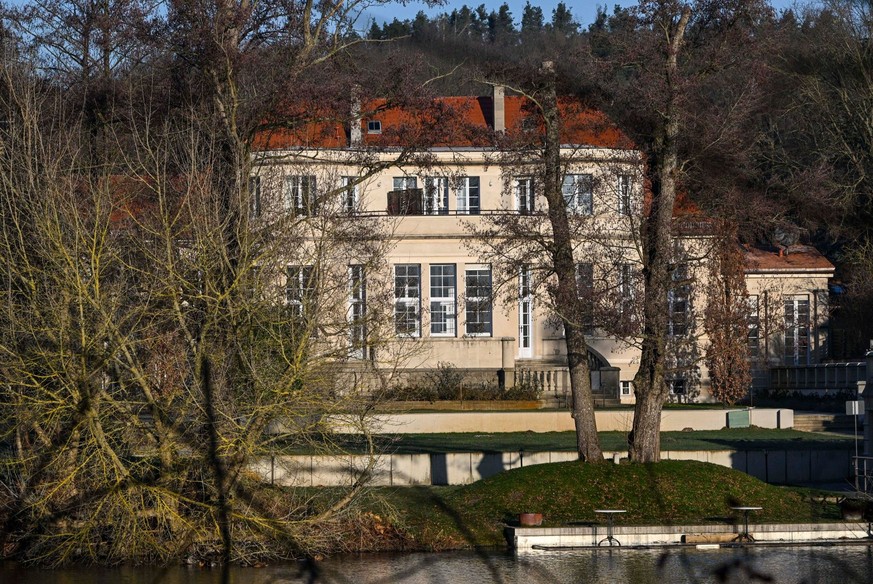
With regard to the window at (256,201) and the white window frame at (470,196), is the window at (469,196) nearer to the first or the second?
the white window frame at (470,196)

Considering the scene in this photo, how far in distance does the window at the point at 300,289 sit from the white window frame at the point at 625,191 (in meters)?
6.11

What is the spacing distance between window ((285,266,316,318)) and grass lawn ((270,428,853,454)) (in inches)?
157

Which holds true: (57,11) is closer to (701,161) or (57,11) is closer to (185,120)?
(185,120)

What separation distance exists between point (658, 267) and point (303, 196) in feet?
24.1

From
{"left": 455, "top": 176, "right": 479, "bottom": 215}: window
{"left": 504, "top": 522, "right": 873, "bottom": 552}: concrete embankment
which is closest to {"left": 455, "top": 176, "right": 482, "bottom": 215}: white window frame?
{"left": 455, "top": 176, "right": 479, "bottom": 215}: window

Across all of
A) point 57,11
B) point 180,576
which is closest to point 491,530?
point 180,576

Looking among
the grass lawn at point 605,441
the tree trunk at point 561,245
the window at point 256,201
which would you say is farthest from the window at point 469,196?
the tree trunk at point 561,245

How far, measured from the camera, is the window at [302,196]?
2527 cm

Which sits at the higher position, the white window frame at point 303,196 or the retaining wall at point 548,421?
the white window frame at point 303,196

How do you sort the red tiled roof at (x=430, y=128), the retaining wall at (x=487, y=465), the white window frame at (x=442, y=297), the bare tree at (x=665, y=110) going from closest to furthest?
1. the bare tree at (x=665, y=110)
2. the retaining wall at (x=487, y=465)
3. the red tiled roof at (x=430, y=128)
4. the white window frame at (x=442, y=297)

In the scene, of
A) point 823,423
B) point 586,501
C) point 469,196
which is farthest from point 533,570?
point 469,196

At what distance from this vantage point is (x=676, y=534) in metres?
22.7

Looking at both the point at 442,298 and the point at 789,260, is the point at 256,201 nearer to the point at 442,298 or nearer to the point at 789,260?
the point at 442,298

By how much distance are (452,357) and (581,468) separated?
19.1m
